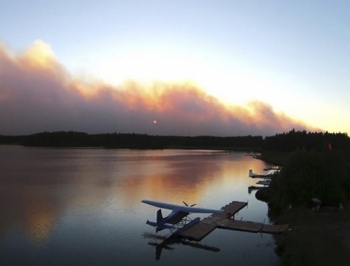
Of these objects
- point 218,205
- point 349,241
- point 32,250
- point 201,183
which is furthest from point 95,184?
point 349,241

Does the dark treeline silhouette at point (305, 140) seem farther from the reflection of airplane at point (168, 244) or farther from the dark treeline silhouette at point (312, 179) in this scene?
the reflection of airplane at point (168, 244)

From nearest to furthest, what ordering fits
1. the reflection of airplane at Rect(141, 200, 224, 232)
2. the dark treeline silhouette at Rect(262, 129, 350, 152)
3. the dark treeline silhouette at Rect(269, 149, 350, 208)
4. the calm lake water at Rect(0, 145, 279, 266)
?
the calm lake water at Rect(0, 145, 279, 266) → the reflection of airplane at Rect(141, 200, 224, 232) → the dark treeline silhouette at Rect(269, 149, 350, 208) → the dark treeline silhouette at Rect(262, 129, 350, 152)

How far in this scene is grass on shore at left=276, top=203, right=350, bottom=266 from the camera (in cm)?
1973

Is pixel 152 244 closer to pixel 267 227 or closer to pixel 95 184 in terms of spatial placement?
pixel 267 227

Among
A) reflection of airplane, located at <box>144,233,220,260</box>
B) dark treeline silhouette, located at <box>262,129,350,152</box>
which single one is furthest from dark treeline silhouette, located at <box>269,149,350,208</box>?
dark treeline silhouette, located at <box>262,129,350,152</box>

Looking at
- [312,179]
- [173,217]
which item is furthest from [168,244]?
[312,179]

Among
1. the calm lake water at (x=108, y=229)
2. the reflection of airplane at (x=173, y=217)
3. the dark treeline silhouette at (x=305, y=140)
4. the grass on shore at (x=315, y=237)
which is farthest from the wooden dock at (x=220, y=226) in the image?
the dark treeline silhouette at (x=305, y=140)

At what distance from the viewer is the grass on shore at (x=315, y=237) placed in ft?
64.7

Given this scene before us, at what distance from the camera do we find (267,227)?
2983cm

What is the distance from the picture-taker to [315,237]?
23391 mm

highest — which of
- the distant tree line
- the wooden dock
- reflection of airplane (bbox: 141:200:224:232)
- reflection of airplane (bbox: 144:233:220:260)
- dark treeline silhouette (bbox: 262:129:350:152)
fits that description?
dark treeline silhouette (bbox: 262:129:350:152)

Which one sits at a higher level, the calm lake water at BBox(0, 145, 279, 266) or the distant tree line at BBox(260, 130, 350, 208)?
the distant tree line at BBox(260, 130, 350, 208)

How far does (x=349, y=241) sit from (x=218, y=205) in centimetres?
2090

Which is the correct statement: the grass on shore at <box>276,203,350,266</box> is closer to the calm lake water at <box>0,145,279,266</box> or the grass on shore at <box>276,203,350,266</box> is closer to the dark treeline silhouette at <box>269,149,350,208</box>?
the dark treeline silhouette at <box>269,149,350,208</box>
